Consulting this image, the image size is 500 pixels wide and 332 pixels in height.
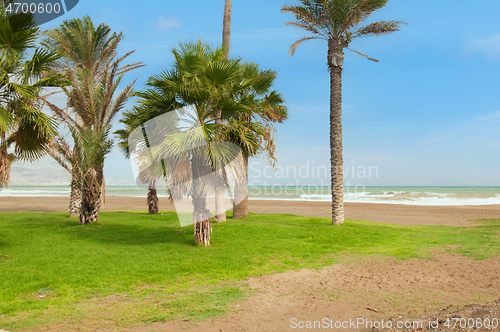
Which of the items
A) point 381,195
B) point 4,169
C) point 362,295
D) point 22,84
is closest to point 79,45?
point 4,169

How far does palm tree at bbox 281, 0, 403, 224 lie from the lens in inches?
537

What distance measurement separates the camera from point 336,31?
1435 cm

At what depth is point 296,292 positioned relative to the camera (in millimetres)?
5883

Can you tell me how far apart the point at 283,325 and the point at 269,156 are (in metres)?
12.4

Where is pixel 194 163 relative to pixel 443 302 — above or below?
above

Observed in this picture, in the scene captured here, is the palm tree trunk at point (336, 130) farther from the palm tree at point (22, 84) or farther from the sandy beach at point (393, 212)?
the palm tree at point (22, 84)

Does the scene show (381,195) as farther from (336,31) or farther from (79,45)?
(79,45)

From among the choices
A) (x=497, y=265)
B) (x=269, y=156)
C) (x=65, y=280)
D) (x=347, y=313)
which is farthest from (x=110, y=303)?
(x=269, y=156)

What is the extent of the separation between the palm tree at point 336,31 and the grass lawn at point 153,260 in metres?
2.41

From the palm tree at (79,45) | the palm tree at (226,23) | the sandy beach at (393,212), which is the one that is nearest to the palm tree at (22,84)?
the palm tree at (79,45)

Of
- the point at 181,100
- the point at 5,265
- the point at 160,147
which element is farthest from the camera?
the point at 181,100

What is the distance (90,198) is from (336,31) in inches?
506

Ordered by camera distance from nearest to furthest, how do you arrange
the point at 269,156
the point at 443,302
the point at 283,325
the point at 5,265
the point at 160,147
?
the point at 283,325 < the point at 443,302 < the point at 5,265 < the point at 160,147 < the point at 269,156

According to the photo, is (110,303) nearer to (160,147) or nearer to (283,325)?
(283,325)
